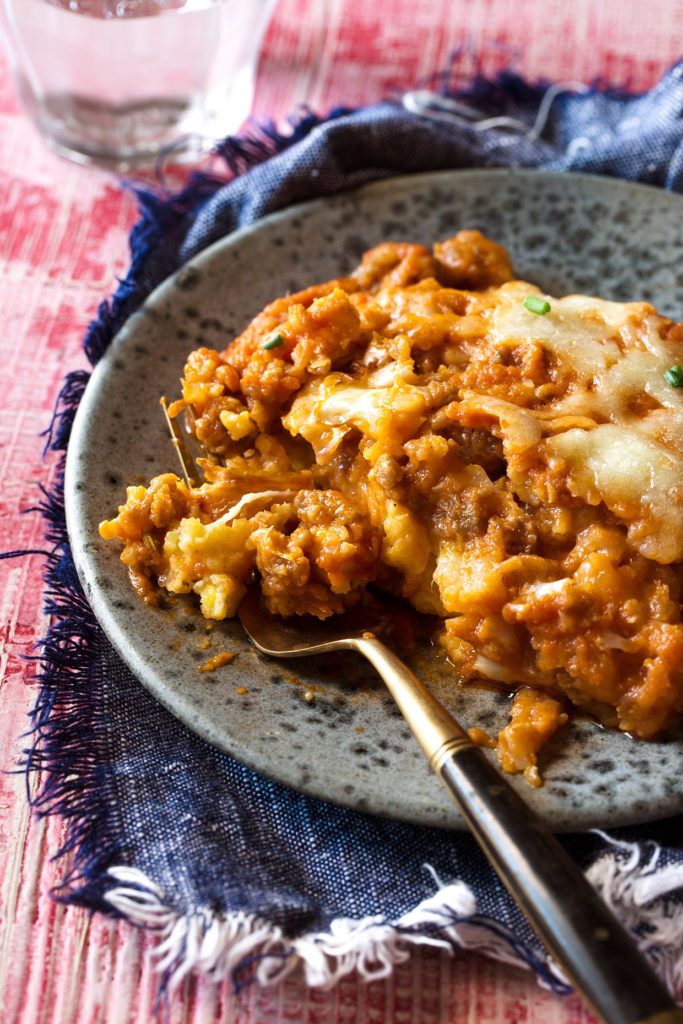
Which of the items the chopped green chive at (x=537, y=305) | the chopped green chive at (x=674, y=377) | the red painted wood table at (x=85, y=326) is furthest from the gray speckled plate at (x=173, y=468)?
the chopped green chive at (x=674, y=377)

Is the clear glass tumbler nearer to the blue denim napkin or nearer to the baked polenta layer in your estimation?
the baked polenta layer

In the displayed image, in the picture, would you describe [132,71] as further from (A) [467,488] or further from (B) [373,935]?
(B) [373,935]

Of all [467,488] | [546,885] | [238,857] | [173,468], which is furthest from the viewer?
[173,468]

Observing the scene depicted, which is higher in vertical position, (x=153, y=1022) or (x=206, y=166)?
(x=206, y=166)

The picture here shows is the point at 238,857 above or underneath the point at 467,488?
underneath

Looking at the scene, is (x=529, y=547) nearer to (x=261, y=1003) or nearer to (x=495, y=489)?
(x=495, y=489)

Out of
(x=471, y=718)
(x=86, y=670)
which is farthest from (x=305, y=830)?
(x=86, y=670)

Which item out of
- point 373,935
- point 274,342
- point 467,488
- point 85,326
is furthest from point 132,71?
point 373,935
